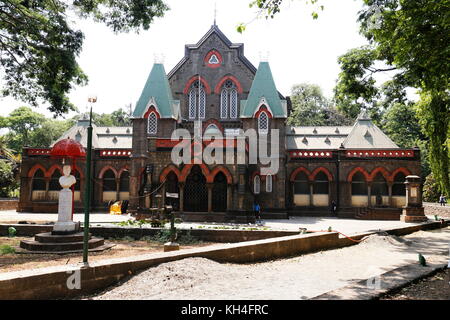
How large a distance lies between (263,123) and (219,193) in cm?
673

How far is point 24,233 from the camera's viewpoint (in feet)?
45.0

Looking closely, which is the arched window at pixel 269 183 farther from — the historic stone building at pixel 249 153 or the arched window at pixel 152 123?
the arched window at pixel 152 123

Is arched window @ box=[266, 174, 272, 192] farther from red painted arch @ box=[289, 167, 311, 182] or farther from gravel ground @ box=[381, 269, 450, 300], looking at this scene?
gravel ground @ box=[381, 269, 450, 300]

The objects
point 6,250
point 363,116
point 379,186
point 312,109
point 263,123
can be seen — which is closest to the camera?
point 6,250

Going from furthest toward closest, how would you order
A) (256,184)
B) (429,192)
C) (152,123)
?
(429,192), (152,123), (256,184)

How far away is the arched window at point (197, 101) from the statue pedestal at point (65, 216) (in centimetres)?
1797

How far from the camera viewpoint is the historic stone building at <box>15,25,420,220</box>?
2645 cm

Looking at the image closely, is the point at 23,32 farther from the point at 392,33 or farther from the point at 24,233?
the point at 392,33

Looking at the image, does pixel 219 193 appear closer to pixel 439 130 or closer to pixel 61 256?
pixel 61 256

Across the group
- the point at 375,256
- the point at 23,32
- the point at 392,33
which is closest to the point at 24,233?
the point at 23,32

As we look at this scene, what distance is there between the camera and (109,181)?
2977cm

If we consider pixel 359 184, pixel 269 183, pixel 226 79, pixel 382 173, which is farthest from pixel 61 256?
pixel 382 173

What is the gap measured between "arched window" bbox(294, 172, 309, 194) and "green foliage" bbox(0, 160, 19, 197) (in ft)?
88.5
